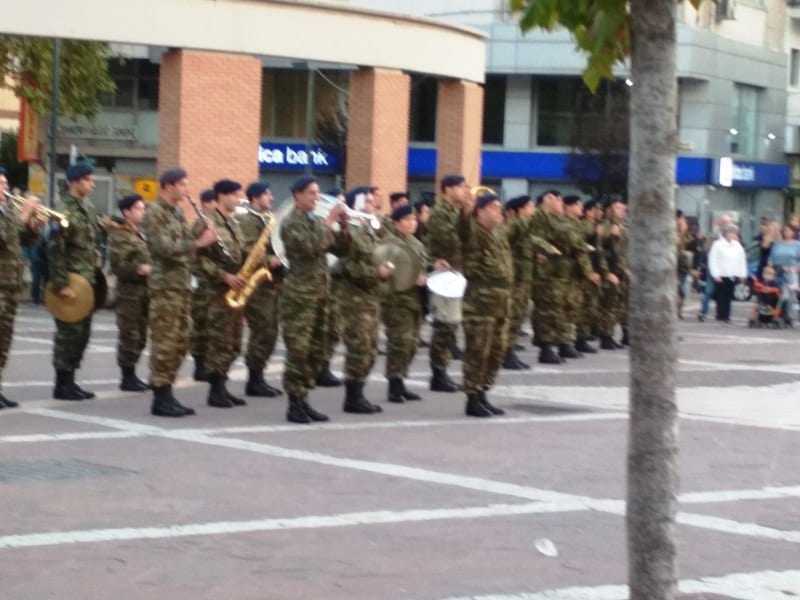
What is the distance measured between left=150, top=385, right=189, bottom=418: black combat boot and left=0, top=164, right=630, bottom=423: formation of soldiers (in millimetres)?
13

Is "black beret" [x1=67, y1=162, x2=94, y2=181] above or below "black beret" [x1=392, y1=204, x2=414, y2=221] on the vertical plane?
above

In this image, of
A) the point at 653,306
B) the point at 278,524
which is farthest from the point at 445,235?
the point at 653,306

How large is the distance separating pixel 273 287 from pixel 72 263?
5.84ft

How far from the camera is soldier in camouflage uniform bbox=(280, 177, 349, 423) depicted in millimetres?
14336

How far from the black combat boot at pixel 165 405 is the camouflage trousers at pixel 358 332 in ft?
4.47

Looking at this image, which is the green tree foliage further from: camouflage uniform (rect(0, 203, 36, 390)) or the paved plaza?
camouflage uniform (rect(0, 203, 36, 390))

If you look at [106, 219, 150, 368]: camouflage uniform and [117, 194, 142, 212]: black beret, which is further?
[117, 194, 142, 212]: black beret

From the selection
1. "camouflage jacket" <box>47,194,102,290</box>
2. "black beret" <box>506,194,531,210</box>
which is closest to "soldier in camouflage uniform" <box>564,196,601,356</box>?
"black beret" <box>506,194,531,210</box>

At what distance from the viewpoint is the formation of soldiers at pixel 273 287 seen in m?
14.5

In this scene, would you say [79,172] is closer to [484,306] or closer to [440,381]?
[484,306]

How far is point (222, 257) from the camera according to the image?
1580cm

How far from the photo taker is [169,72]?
27.9m

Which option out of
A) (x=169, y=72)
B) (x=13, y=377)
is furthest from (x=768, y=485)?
(x=169, y=72)

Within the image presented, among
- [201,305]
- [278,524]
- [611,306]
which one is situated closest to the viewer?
[278,524]
